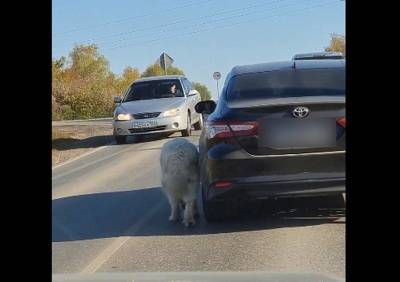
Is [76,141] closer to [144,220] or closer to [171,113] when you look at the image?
[171,113]

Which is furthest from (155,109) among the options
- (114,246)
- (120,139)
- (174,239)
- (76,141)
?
(114,246)

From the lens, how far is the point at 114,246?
255 inches

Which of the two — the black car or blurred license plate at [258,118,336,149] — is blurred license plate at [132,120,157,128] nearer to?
the black car

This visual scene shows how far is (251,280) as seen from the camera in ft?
13.0

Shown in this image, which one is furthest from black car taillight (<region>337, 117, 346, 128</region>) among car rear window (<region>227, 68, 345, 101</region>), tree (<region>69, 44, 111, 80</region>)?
tree (<region>69, 44, 111, 80</region>)

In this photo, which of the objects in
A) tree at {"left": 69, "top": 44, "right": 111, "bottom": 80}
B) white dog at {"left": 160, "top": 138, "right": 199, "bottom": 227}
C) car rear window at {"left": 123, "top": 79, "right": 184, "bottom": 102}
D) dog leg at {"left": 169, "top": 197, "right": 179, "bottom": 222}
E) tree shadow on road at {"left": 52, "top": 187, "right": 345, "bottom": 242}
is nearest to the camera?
tree shadow on road at {"left": 52, "top": 187, "right": 345, "bottom": 242}

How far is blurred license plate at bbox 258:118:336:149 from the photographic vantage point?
21.0 feet

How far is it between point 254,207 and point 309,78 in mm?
1855

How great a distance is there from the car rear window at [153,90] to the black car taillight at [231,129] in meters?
12.2

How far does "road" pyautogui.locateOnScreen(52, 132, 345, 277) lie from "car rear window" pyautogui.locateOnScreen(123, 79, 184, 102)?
9.03 m

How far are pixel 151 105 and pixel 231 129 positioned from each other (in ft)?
37.5
